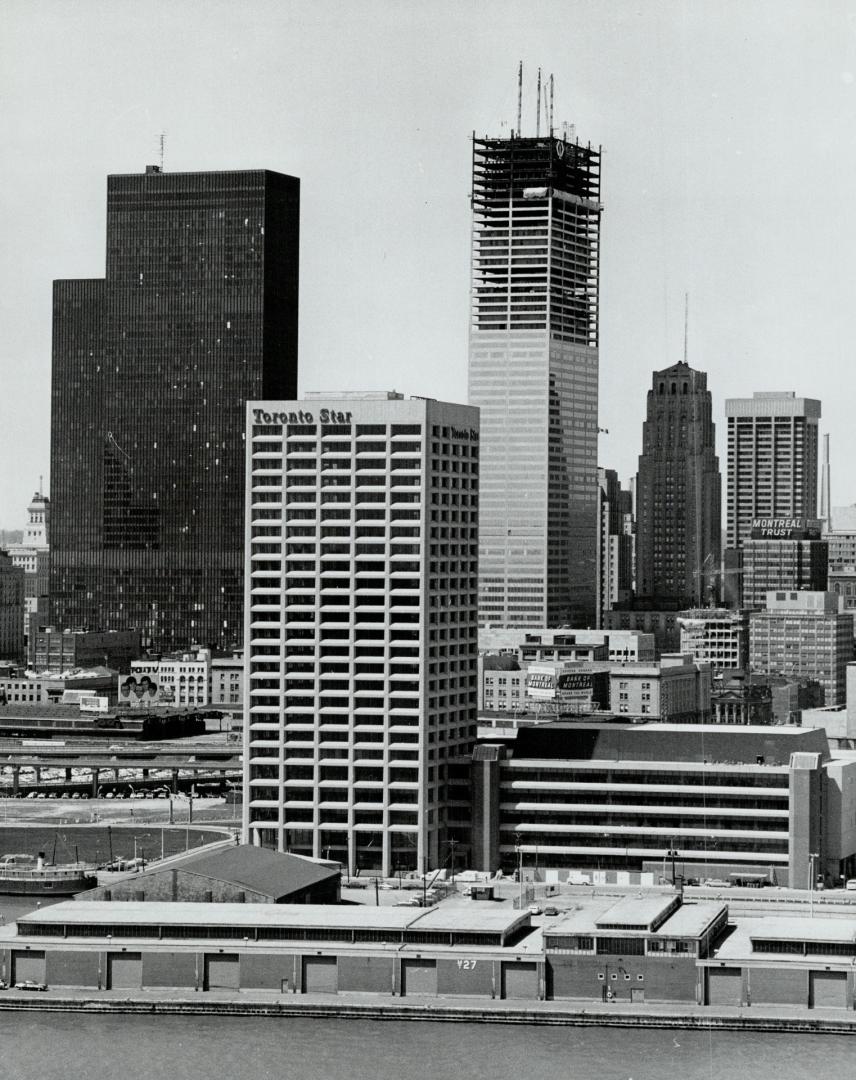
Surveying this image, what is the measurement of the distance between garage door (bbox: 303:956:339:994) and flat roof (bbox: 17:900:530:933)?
1.76 meters

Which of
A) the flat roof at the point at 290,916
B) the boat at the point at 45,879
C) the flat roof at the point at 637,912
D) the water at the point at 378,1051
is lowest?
the water at the point at 378,1051

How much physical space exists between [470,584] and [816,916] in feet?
99.6

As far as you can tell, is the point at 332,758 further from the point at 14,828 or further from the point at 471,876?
the point at 14,828

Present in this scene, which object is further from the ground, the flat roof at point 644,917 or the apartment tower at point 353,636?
the apartment tower at point 353,636

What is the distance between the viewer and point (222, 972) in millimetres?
94750

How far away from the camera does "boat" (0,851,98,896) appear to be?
11844 cm

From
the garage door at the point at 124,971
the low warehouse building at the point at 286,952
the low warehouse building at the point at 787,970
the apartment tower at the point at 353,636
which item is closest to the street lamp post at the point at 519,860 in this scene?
the apartment tower at the point at 353,636

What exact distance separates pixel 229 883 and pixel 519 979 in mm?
16969

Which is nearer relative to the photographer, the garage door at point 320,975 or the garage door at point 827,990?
the garage door at point 827,990

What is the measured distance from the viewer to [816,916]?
343ft

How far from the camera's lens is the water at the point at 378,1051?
82250mm

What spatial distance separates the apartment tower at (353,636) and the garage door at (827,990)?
32.1 meters

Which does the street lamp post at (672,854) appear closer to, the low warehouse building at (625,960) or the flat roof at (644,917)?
the flat roof at (644,917)

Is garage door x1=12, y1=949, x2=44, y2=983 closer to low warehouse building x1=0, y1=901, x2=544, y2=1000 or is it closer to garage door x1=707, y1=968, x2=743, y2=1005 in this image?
low warehouse building x1=0, y1=901, x2=544, y2=1000
